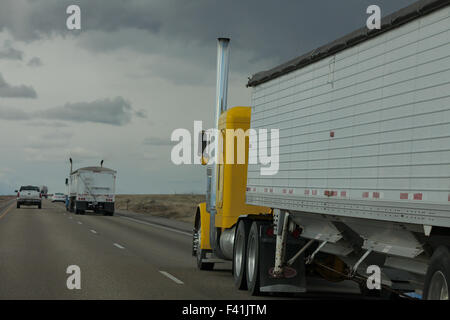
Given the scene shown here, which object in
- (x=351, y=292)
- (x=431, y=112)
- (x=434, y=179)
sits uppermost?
(x=431, y=112)

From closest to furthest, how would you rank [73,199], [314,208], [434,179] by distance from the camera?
[434,179] → [314,208] → [73,199]

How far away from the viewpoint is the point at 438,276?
728 centimetres

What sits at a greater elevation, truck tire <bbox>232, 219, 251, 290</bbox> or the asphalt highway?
truck tire <bbox>232, 219, 251, 290</bbox>

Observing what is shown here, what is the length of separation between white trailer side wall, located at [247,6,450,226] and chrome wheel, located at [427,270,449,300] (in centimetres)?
58

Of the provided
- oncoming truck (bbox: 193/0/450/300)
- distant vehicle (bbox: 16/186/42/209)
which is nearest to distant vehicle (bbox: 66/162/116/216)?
distant vehicle (bbox: 16/186/42/209)

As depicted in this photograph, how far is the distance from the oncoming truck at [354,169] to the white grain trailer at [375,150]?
17 mm

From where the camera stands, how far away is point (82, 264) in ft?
54.0

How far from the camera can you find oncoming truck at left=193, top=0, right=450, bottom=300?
7355mm

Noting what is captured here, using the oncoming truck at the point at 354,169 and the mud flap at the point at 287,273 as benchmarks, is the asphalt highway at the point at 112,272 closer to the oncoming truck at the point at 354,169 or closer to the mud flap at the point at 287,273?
the mud flap at the point at 287,273

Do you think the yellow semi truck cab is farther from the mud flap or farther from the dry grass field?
the dry grass field

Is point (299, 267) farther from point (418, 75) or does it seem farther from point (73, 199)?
point (73, 199)

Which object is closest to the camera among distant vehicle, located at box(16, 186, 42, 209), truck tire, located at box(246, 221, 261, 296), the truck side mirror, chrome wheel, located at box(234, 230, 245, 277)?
truck tire, located at box(246, 221, 261, 296)

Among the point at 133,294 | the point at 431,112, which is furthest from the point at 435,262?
the point at 133,294
